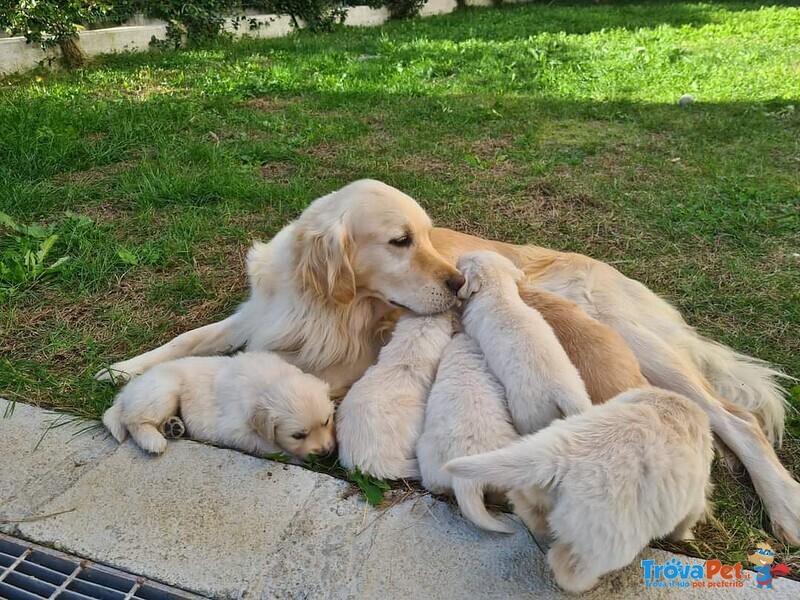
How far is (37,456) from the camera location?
87.7 inches

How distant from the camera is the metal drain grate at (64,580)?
1.78 metres

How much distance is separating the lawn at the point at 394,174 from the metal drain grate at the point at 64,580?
69cm

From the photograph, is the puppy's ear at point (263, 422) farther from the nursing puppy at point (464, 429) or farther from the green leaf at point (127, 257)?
the green leaf at point (127, 257)

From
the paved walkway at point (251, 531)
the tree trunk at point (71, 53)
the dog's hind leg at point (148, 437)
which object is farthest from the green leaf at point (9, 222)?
the tree trunk at point (71, 53)

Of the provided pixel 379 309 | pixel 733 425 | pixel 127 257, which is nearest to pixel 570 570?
pixel 733 425

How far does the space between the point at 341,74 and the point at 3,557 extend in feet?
21.7

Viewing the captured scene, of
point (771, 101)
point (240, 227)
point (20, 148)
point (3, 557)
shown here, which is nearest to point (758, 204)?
point (771, 101)

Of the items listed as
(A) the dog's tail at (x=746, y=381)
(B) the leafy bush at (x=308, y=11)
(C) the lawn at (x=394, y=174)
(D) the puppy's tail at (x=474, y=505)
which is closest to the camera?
(D) the puppy's tail at (x=474, y=505)

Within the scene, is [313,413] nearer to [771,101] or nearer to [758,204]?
[758,204]

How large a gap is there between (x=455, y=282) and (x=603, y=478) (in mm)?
1134

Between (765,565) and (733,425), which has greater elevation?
(733,425)

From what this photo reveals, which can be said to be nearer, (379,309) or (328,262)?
(328,262)

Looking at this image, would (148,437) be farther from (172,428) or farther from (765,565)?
(765,565)

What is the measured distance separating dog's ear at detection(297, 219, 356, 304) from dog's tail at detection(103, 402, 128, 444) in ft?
2.87
